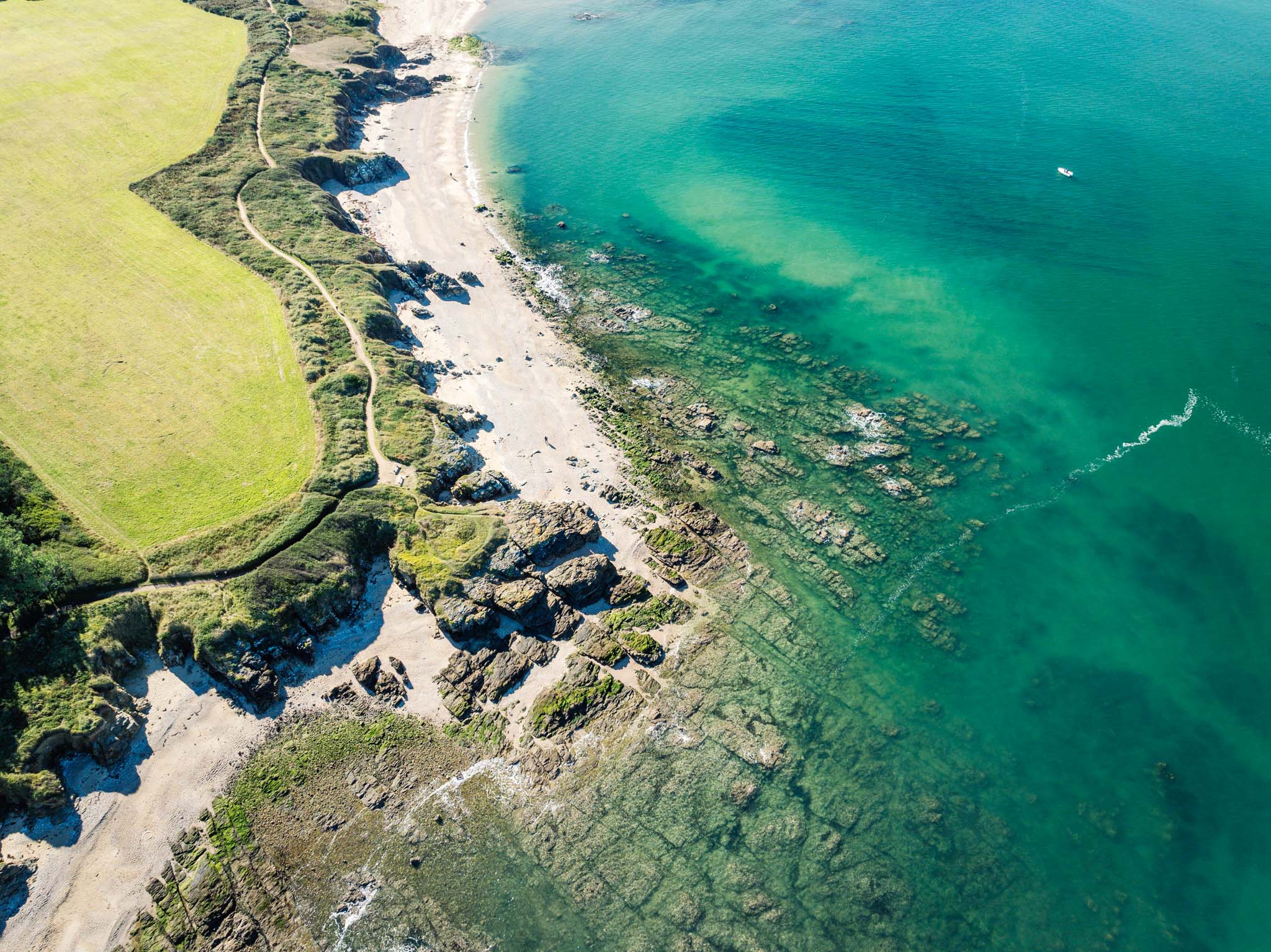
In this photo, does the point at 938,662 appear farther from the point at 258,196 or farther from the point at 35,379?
the point at 258,196

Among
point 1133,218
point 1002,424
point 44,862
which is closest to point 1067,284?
point 1133,218

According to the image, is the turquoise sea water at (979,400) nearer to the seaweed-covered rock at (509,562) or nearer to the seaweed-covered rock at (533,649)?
the seaweed-covered rock at (533,649)

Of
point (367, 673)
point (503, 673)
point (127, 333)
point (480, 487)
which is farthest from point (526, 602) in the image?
point (127, 333)

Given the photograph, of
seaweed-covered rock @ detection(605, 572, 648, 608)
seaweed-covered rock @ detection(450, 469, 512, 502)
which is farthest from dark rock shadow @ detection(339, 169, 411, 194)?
seaweed-covered rock @ detection(605, 572, 648, 608)

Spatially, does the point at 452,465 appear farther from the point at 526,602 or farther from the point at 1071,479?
the point at 1071,479

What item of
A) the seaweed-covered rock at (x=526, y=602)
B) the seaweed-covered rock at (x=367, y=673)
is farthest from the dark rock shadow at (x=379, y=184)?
the seaweed-covered rock at (x=367, y=673)

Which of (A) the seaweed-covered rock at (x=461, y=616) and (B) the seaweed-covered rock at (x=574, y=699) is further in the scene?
(A) the seaweed-covered rock at (x=461, y=616)
